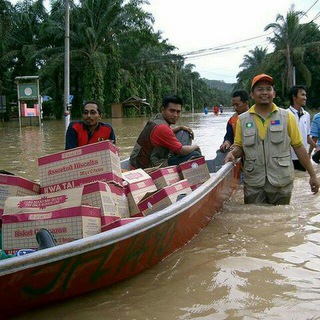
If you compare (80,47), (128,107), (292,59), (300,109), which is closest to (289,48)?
(292,59)

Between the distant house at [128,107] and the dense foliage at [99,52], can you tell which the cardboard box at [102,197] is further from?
the distant house at [128,107]

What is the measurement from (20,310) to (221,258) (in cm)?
168

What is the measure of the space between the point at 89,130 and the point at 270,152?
2.00 meters

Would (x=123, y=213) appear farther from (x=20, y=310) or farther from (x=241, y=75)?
(x=241, y=75)

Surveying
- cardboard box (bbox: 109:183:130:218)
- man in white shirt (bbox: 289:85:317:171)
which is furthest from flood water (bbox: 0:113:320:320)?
man in white shirt (bbox: 289:85:317:171)

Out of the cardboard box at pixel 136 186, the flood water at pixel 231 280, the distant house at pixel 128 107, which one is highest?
the distant house at pixel 128 107

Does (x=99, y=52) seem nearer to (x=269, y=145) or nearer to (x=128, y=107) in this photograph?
(x=128, y=107)

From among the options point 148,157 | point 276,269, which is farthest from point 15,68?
point 276,269

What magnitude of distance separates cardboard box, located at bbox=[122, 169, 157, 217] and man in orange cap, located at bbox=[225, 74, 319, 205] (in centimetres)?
114

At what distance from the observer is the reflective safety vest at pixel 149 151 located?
525 centimetres

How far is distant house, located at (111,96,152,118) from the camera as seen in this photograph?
38469 mm

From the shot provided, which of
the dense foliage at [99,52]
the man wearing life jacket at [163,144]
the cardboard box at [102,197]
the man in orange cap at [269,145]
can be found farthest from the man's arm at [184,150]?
the dense foliage at [99,52]

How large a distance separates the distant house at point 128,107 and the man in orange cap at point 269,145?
3373 cm

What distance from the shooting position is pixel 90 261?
2.66 meters
